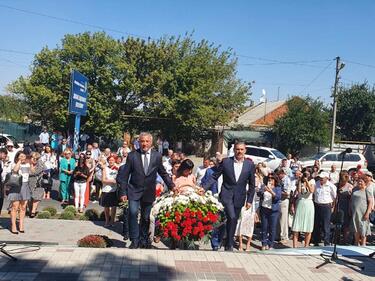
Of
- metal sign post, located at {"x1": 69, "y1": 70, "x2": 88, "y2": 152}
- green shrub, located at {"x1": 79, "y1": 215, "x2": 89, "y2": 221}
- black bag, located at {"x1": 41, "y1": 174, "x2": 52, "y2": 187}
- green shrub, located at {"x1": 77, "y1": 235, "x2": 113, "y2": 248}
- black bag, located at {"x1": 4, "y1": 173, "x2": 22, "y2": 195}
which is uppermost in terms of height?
metal sign post, located at {"x1": 69, "y1": 70, "x2": 88, "y2": 152}

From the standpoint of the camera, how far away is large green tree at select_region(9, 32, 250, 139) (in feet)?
117

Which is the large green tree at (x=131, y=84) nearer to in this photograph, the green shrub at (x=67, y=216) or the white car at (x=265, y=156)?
the white car at (x=265, y=156)

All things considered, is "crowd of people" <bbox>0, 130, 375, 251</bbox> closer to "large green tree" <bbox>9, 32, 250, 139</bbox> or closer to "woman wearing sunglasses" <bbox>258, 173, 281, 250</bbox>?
"woman wearing sunglasses" <bbox>258, 173, 281, 250</bbox>

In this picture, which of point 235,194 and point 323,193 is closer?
point 235,194

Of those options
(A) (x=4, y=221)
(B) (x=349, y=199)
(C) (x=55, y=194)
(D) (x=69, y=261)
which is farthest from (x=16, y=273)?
(C) (x=55, y=194)

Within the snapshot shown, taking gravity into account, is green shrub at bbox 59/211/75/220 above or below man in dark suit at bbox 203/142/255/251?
below

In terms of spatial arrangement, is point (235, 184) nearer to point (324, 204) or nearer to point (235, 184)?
point (235, 184)

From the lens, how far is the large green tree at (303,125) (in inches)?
1479

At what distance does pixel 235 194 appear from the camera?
310 inches

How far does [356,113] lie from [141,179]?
134 feet

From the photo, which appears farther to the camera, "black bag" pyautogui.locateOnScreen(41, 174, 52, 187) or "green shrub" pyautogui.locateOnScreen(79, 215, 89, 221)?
"black bag" pyautogui.locateOnScreen(41, 174, 52, 187)

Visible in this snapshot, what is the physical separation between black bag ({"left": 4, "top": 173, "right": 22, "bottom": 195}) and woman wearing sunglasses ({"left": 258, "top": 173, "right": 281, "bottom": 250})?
503 cm

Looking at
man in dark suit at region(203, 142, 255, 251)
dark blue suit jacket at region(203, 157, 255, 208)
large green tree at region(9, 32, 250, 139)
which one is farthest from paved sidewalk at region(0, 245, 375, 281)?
large green tree at region(9, 32, 250, 139)

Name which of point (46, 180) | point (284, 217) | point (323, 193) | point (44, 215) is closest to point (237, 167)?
point (323, 193)
